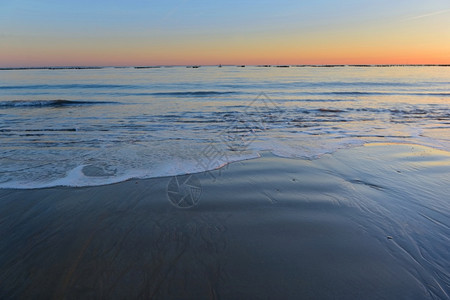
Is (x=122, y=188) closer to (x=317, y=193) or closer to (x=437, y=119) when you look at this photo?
(x=317, y=193)

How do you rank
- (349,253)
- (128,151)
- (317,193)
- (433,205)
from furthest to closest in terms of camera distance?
(128,151) < (317,193) < (433,205) < (349,253)

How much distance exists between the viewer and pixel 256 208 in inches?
153

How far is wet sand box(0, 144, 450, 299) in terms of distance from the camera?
2400mm

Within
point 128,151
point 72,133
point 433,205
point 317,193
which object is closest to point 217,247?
point 317,193

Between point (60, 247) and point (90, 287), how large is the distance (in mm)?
844

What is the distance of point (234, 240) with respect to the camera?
3092mm

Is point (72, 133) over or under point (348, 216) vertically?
under

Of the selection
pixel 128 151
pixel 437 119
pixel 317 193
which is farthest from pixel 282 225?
pixel 437 119

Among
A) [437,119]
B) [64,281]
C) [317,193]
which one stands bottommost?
[437,119]

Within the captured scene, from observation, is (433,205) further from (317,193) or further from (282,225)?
(282,225)

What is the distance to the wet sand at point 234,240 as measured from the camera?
240 centimetres

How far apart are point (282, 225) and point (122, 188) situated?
278cm

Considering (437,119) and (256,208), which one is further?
(437,119)

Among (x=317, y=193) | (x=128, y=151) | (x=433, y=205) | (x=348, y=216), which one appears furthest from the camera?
(x=128, y=151)
